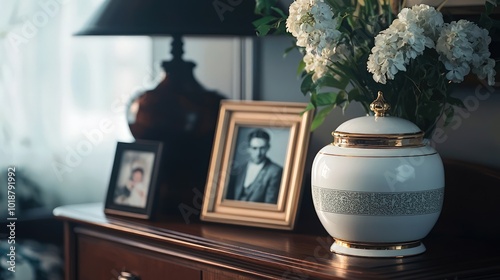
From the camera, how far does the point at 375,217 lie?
113 centimetres

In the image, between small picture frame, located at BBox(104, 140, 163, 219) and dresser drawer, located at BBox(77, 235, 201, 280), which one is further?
small picture frame, located at BBox(104, 140, 163, 219)

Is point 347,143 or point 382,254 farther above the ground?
point 347,143

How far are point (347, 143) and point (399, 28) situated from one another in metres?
0.17

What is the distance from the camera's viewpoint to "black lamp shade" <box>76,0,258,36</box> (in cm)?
151

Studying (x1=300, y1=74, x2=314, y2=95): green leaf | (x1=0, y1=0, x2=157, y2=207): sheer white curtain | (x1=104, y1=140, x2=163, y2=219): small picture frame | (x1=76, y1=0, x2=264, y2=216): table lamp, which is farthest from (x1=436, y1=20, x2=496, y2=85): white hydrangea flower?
(x1=0, y1=0, x2=157, y2=207): sheer white curtain

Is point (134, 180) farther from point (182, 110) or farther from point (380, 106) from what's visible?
point (380, 106)

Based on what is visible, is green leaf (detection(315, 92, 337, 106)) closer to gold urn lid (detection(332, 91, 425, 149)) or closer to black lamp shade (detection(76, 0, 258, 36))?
gold urn lid (detection(332, 91, 425, 149))

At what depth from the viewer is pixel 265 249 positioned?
4.05 feet

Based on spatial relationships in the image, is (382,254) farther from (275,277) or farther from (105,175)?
(105,175)

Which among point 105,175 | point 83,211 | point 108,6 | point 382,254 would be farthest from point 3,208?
point 382,254

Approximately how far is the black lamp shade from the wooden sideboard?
1.11 feet

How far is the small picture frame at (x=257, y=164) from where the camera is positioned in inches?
55.6

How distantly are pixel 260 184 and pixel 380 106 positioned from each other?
0.35 meters

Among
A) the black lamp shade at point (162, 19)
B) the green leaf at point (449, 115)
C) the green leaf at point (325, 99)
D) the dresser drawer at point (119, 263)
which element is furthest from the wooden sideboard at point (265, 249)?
the black lamp shade at point (162, 19)
